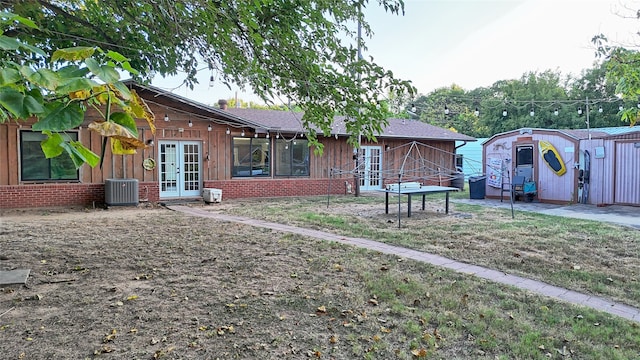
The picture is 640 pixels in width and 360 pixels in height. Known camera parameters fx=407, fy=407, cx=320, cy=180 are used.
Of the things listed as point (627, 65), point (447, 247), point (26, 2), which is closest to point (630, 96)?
point (627, 65)

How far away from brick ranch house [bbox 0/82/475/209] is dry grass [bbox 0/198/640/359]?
4.18 meters

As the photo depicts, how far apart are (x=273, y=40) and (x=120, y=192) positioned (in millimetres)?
9135

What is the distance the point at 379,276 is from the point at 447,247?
2.15 m

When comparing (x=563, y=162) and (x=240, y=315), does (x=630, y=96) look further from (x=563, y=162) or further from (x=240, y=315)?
(x=563, y=162)

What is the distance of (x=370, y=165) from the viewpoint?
18172 mm

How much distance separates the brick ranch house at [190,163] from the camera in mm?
11180

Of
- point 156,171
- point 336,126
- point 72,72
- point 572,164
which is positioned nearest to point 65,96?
point 72,72

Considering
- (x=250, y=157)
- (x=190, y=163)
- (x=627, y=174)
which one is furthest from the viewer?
(x=250, y=157)

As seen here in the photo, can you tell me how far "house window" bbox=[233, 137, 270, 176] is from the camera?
14482 millimetres

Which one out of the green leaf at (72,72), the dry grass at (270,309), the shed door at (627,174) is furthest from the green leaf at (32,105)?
the shed door at (627,174)

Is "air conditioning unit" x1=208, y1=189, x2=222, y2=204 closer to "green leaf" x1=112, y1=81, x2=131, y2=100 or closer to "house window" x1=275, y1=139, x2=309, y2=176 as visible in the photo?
"house window" x1=275, y1=139, x2=309, y2=176

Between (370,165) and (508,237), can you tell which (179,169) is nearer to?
(370,165)

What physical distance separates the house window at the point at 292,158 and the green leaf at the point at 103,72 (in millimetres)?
13960

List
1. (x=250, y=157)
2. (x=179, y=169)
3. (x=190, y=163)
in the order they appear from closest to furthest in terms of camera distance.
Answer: (x=179, y=169)
(x=190, y=163)
(x=250, y=157)
